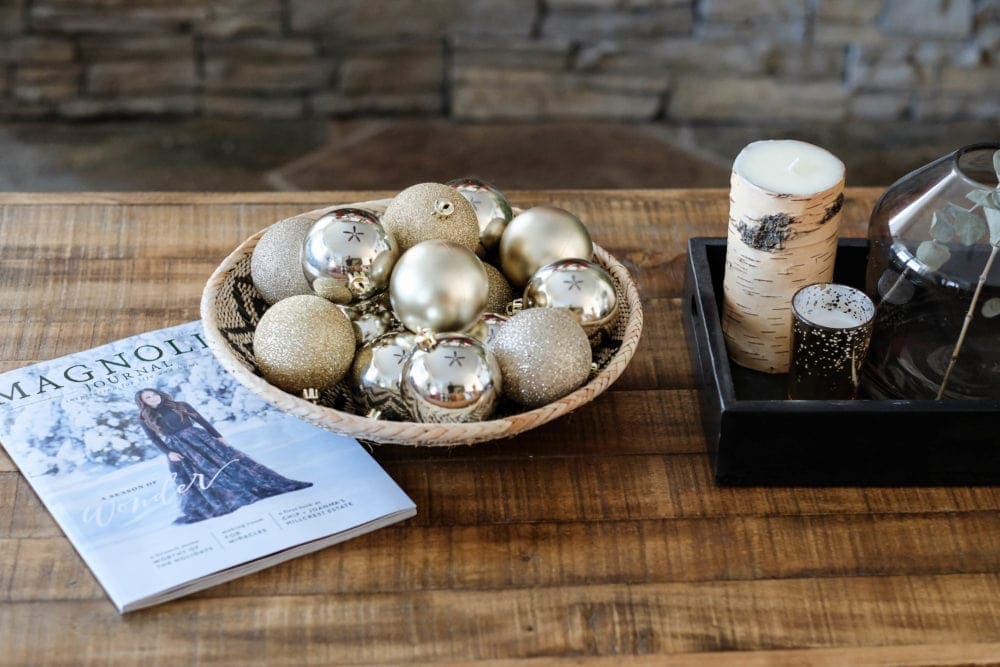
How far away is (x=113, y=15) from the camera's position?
6.21 ft

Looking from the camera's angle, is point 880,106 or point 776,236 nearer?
point 776,236

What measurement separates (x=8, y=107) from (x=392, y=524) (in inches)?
62.2

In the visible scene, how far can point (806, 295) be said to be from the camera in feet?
2.46

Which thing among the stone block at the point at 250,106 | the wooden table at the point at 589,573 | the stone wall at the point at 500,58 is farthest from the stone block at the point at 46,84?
the wooden table at the point at 589,573

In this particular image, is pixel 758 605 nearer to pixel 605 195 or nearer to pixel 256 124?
pixel 605 195

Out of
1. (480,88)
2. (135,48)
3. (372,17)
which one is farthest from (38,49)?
(480,88)

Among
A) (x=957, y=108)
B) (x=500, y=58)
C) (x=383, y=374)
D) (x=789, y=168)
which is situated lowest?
(x=957, y=108)

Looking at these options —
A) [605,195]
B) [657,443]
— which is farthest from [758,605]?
[605,195]

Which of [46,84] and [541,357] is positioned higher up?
[541,357]

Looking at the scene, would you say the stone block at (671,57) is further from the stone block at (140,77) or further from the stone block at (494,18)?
the stone block at (140,77)

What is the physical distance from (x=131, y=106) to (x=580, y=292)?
4.78 feet

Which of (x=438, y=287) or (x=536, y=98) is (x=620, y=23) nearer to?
(x=536, y=98)

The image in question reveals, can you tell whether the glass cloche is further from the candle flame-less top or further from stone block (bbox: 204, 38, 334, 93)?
stone block (bbox: 204, 38, 334, 93)

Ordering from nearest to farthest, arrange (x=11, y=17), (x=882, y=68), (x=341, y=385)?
(x=341, y=385) < (x=11, y=17) < (x=882, y=68)
